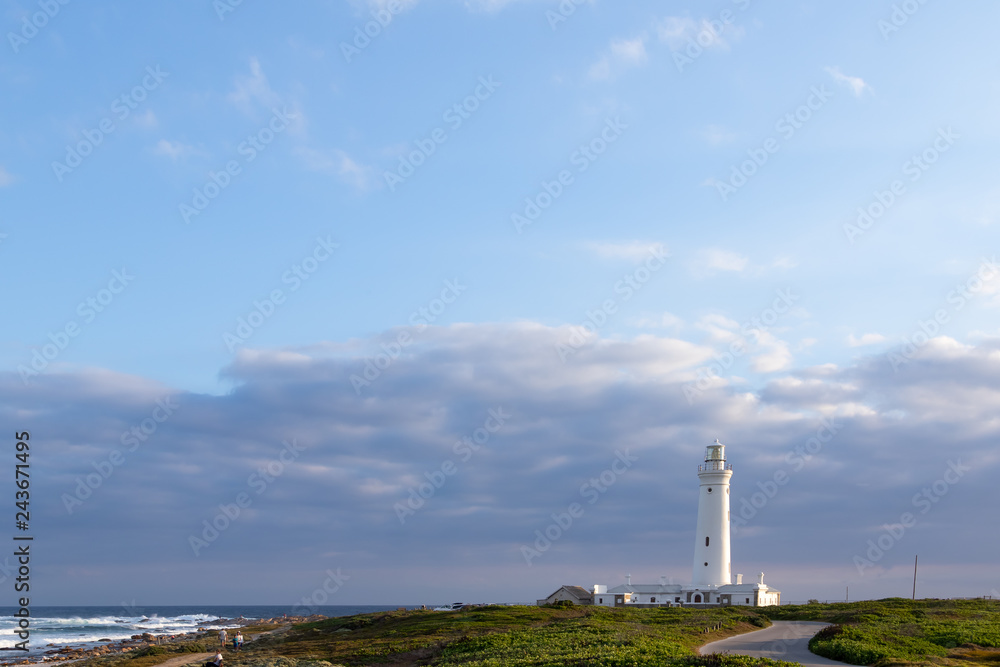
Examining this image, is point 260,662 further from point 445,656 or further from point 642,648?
point 642,648

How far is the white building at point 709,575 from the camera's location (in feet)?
216

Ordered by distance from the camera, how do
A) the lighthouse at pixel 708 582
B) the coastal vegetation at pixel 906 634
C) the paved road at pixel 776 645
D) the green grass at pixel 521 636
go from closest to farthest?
the green grass at pixel 521 636 → the coastal vegetation at pixel 906 634 → the paved road at pixel 776 645 → the lighthouse at pixel 708 582

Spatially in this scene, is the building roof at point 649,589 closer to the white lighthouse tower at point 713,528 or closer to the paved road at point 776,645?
the white lighthouse tower at point 713,528

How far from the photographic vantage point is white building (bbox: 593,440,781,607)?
6594 centimetres

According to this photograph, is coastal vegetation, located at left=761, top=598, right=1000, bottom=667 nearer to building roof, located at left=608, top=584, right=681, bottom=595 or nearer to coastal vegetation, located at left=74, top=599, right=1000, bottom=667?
coastal vegetation, located at left=74, top=599, right=1000, bottom=667

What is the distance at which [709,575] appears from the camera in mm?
67000

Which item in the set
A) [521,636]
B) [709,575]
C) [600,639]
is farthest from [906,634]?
[709,575]

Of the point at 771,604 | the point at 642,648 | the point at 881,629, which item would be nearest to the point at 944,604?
the point at 771,604

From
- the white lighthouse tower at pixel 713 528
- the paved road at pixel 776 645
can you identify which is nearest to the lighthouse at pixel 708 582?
the white lighthouse tower at pixel 713 528

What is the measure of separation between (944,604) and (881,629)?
3075cm

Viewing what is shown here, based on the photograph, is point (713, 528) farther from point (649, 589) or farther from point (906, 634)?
point (906, 634)

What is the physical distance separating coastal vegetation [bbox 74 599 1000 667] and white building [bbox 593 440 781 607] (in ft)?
13.5

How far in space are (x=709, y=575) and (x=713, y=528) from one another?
12.0 feet

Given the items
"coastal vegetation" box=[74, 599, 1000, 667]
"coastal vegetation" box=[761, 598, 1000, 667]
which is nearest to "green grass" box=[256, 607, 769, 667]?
"coastal vegetation" box=[74, 599, 1000, 667]
